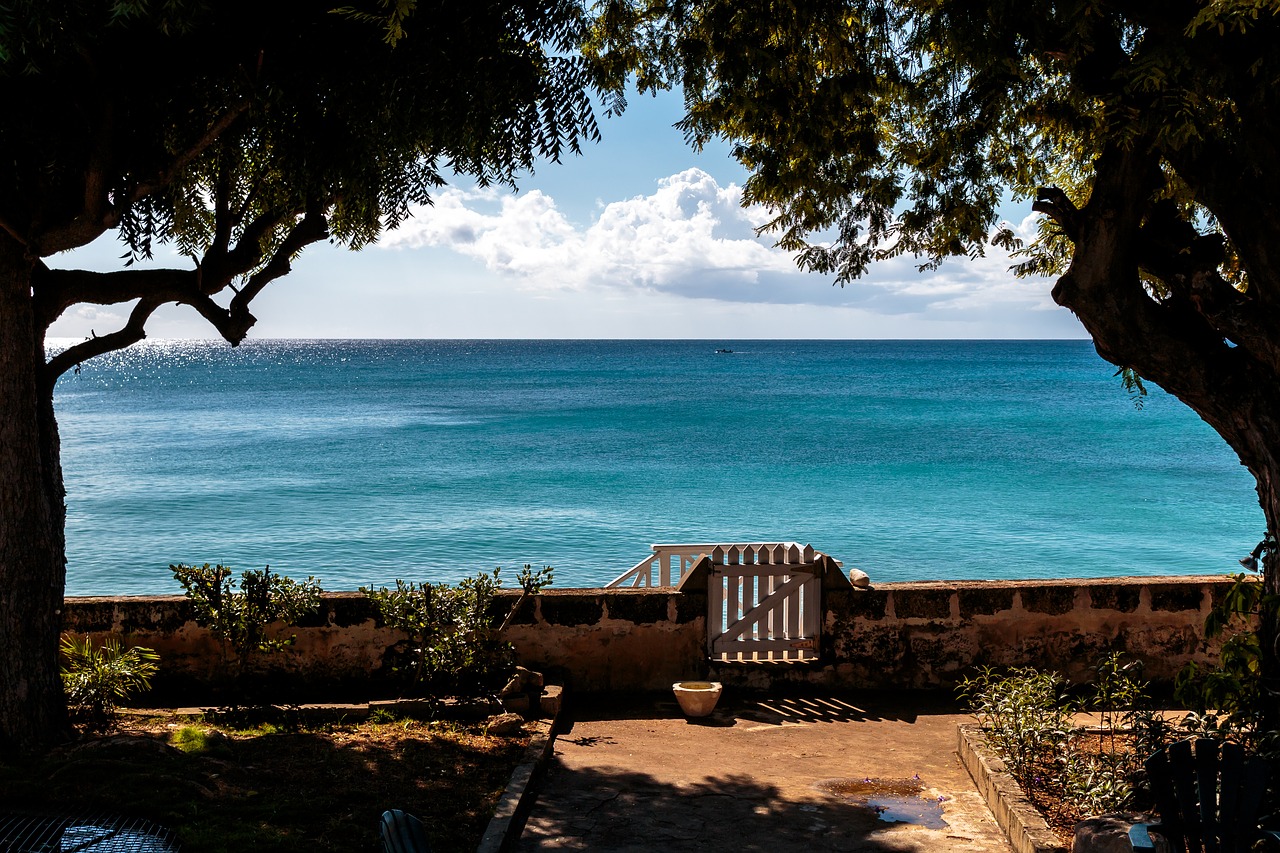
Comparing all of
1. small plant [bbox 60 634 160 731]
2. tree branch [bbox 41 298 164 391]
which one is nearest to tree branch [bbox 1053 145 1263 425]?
tree branch [bbox 41 298 164 391]

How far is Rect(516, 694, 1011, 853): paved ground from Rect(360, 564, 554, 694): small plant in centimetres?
78

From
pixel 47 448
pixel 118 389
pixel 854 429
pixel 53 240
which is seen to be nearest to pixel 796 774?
pixel 47 448

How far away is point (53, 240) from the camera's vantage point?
20.6 ft

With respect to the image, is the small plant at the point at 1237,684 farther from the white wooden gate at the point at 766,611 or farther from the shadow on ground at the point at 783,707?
the white wooden gate at the point at 766,611

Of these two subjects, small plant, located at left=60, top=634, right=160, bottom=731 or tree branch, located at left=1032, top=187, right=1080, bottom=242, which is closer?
tree branch, located at left=1032, top=187, right=1080, bottom=242

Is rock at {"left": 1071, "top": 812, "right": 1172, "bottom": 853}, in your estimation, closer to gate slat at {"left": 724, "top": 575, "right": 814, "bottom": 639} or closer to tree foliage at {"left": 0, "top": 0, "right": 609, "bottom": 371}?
gate slat at {"left": 724, "top": 575, "right": 814, "bottom": 639}

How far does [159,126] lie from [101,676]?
150 inches

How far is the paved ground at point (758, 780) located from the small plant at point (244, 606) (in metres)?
2.29

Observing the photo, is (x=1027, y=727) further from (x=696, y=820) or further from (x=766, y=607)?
(x=766, y=607)

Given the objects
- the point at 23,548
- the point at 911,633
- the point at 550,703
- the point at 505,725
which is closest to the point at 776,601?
the point at 911,633

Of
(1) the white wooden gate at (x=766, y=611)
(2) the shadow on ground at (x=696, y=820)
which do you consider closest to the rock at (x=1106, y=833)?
(2) the shadow on ground at (x=696, y=820)

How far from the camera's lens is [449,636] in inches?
300

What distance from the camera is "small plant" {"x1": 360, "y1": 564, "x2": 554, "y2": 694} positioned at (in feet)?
24.9

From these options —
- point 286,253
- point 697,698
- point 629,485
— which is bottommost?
point 629,485
